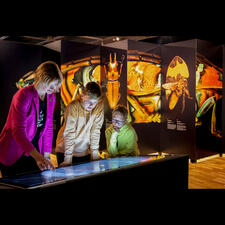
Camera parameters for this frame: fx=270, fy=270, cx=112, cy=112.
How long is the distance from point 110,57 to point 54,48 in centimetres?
108

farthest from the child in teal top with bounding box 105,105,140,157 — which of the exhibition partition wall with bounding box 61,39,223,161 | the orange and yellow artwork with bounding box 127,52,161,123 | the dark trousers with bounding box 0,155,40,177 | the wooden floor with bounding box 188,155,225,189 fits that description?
the orange and yellow artwork with bounding box 127,52,161,123

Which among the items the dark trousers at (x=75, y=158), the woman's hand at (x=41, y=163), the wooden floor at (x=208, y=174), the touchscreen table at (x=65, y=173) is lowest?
the wooden floor at (x=208, y=174)

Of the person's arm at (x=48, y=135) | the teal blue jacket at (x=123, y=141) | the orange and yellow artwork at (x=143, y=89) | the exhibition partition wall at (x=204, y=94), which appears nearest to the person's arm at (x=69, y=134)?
the person's arm at (x=48, y=135)

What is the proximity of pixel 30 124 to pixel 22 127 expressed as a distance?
10 centimetres

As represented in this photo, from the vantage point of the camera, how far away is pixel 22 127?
2.05 meters

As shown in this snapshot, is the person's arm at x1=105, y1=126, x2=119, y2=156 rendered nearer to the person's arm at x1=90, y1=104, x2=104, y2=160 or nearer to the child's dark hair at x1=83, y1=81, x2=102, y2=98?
the person's arm at x1=90, y1=104, x2=104, y2=160

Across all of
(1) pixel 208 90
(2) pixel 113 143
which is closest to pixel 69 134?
(2) pixel 113 143

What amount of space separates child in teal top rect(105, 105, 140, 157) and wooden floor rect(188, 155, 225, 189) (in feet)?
5.01

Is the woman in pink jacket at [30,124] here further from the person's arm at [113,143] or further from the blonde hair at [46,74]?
the person's arm at [113,143]

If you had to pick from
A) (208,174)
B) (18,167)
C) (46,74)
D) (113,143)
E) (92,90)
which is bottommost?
(208,174)

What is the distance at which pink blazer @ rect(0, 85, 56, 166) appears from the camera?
2.03 metres

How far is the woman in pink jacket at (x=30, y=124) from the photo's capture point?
2.03 m

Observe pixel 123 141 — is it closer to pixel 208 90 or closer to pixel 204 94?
pixel 204 94

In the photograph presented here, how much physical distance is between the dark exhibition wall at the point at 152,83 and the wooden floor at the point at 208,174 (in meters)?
0.20
